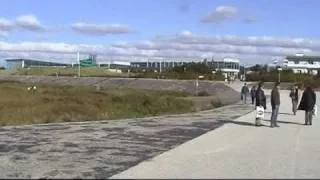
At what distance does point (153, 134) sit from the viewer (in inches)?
811

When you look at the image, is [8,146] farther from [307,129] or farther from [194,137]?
[307,129]

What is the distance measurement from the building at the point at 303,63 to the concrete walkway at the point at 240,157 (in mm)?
143532

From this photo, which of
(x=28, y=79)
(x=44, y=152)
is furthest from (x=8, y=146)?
(x=28, y=79)

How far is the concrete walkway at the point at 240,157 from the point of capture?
38.4 feet

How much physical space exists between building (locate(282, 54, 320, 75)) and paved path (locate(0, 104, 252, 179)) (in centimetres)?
14080

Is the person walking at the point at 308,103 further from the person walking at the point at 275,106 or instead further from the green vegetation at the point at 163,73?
the green vegetation at the point at 163,73

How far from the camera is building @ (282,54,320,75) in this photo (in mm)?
163700

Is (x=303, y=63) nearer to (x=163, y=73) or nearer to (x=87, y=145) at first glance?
(x=163, y=73)

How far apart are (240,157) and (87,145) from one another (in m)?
5.02

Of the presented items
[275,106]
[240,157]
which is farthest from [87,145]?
[275,106]

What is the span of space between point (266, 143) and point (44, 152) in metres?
6.00

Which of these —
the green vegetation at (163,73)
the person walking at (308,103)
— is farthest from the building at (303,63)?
the person walking at (308,103)

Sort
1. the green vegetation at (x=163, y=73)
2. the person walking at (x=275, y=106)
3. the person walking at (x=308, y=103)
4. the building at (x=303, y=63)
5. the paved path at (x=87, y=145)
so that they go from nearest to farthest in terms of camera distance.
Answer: the paved path at (x=87, y=145), the person walking at (x=275, y=106), the person walking at (x=308, y=103), the green vegetation at (x=163, y=73), the building at (x=303, y=63)

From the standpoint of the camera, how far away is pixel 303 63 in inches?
6964
